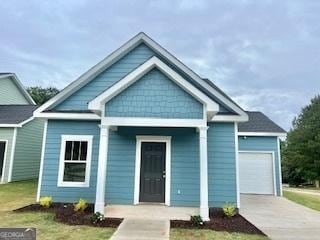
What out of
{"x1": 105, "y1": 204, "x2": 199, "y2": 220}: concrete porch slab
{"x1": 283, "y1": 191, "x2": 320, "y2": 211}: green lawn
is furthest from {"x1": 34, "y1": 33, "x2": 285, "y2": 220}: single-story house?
{"x1": 283, "y1": 191, "x2": 320, "y2": 211}: green lawn

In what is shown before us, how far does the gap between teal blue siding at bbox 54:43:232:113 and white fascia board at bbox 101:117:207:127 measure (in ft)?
8.11

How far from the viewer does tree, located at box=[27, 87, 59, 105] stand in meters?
42.1

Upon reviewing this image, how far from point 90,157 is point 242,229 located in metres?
6.02

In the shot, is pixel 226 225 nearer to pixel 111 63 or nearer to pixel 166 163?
pixel 166 163

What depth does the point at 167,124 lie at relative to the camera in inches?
354

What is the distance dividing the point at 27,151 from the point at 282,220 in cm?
1540

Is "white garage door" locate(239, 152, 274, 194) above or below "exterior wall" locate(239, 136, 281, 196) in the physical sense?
below

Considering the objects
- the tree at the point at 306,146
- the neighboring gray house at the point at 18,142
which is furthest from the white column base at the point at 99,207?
the tree at the point at 306,146

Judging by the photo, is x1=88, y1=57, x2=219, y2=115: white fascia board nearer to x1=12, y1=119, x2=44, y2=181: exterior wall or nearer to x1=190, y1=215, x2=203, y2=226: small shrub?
x1=190, y1=215, x2=203, y2=226: small shrub

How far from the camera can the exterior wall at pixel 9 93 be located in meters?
21.9

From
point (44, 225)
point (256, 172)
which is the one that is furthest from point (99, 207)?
point (256, 172)

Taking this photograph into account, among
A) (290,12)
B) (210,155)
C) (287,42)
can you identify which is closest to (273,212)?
(210,155)

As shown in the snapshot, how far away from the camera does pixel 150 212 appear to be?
9320 mm

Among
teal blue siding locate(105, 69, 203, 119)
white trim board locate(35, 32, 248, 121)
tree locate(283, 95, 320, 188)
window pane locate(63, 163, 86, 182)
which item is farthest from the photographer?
tree locate(283, 95, 320, 188)
